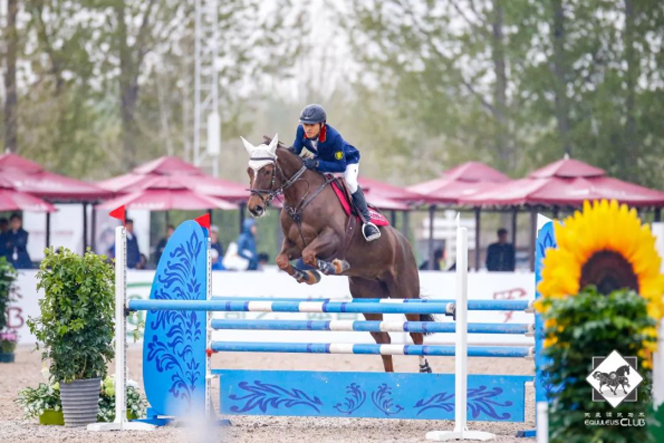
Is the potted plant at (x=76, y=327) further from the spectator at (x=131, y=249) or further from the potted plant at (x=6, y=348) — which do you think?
the spectator at (x=131, y=249)

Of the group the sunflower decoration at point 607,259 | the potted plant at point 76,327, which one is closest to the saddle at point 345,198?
the potted plant at point 76,327

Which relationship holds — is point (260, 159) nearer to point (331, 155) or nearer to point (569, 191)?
point (331, 155)

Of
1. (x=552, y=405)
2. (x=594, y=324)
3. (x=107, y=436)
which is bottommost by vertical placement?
(x=107, y=436)

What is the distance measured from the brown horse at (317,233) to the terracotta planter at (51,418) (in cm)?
179

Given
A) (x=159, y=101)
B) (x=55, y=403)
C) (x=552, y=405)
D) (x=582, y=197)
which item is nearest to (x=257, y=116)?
(x=159, y=101)

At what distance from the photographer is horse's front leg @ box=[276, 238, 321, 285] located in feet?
24.0

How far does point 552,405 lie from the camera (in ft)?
14.2

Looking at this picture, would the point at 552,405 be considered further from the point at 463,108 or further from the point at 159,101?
the point at 159,101

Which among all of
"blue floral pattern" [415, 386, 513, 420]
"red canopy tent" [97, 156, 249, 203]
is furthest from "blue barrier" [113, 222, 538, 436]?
"red canopy tent" [97, 156, 249, 203]

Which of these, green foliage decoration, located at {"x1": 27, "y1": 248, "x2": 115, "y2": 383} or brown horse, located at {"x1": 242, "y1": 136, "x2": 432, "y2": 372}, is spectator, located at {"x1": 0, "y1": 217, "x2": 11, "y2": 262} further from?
green foliage decoration, located at {"x1": 27, "y1": 248, "x2": 115, "y2": 383}

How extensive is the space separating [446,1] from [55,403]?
59.6 ft

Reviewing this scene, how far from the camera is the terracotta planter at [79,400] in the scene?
6.65 meters

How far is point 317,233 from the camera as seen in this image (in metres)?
7.55

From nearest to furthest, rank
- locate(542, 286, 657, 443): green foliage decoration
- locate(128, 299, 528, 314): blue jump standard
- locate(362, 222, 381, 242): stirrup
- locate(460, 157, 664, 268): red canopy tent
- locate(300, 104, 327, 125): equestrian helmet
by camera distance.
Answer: locate(542, 286, 657, 443): green foliage decoration < locate(128, 299, 528, 314): blue jump standard < locate(300, 104, 327, 125): equestrian helmet < locate(362, 222, 381, 242): stirrup < locate(460, 157, 664, 268): red canopy tent
